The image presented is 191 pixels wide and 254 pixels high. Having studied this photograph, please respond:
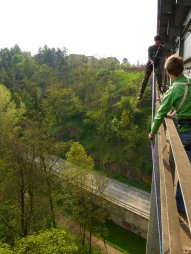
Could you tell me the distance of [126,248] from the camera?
2519cm

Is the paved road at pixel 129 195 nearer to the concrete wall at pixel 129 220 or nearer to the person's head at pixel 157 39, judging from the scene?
the concrete wall at pixel 129 220

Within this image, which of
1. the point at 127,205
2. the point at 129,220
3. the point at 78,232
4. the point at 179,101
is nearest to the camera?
the point at 179,101

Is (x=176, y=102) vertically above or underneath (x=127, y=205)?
above

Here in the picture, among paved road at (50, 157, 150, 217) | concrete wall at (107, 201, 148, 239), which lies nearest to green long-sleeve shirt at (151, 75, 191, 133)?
concrete wall at (107, 201, 148, 239)

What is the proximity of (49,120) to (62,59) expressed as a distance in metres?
23.0

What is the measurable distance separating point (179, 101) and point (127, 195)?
2920 cm

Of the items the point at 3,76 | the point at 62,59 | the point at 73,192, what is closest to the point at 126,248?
the point at 73,192

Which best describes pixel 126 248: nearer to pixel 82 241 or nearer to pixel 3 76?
pixel 82 241

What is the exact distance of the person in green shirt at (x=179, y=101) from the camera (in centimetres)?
392

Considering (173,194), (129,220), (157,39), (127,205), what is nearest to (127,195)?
(127,205)

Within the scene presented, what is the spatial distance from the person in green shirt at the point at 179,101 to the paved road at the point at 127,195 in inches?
956

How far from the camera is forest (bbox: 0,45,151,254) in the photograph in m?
20.8

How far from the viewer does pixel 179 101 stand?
13.0 feet

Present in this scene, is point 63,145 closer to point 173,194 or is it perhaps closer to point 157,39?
point 157,39
